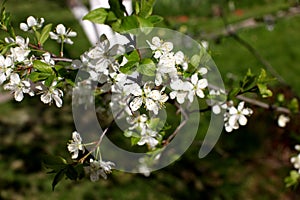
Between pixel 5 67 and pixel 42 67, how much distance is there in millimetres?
108

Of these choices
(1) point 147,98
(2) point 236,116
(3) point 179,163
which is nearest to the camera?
(1) point 147,98

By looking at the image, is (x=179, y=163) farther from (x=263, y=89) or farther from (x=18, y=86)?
(x=18, y=86)

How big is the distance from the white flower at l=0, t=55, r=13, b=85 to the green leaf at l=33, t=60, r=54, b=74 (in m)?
0.07

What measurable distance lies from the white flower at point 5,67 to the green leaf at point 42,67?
73mm

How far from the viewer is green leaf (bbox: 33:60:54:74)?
4.88 ft

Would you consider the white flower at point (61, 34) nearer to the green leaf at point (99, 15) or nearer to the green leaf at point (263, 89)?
the green leaf at point (99, 15)

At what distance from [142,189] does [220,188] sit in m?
0.65

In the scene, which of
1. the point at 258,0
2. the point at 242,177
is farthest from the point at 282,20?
the point at 242,177

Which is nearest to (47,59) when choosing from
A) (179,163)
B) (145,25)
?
(145,25)

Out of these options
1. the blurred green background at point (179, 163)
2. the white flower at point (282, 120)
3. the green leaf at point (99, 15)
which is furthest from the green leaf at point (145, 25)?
the blurred green background at point (179, 163)

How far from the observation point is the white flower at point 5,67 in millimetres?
1468

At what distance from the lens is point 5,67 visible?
1475mm

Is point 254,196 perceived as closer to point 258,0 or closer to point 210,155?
point 210,155

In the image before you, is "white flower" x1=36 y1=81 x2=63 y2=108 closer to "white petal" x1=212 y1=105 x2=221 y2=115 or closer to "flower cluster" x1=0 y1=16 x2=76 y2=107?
"flower cluster" x1=0 y1=16 x2=76 y2=107
